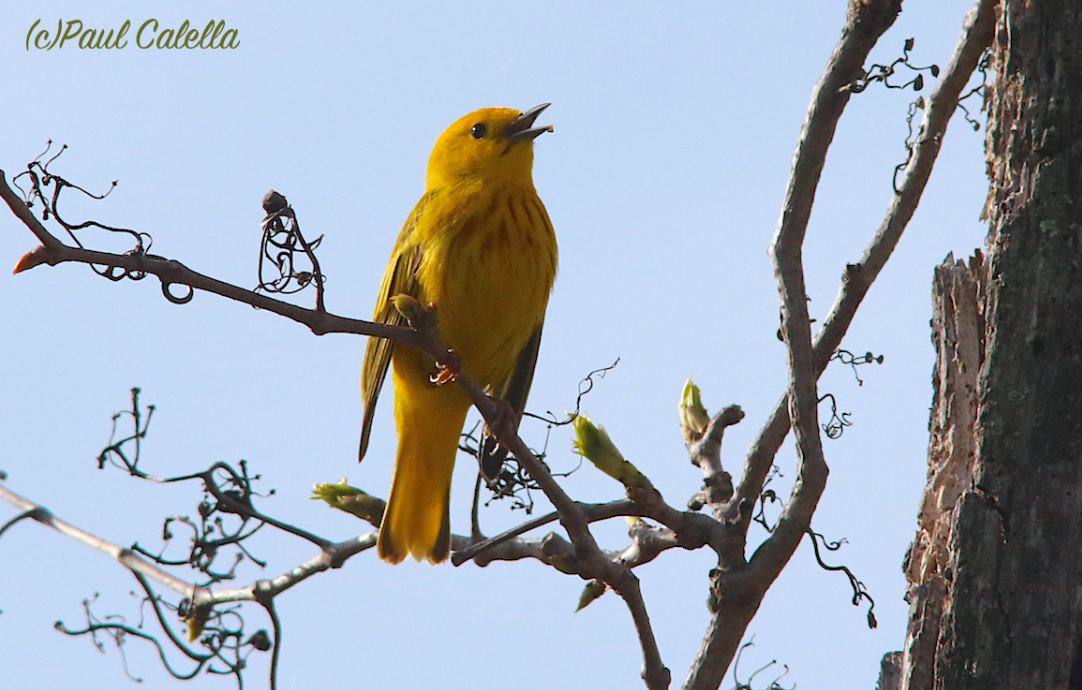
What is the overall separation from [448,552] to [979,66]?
95.3 inches

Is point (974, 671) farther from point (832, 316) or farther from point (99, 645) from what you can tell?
point (99, 645)

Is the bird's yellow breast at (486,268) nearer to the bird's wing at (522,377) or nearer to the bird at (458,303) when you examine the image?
the bird at (458,303)

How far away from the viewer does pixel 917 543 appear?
2.26 meters

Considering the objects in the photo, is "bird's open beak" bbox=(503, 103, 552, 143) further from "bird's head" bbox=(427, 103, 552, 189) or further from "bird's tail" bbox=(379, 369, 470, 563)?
"bird's tail" bbox=(379, 369, 470, 563)

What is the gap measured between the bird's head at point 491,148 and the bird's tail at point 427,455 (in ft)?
2.84

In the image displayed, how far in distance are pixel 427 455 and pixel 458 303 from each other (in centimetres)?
68

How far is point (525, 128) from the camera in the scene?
413 centimetres

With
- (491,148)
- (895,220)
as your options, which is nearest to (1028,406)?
(895,220)

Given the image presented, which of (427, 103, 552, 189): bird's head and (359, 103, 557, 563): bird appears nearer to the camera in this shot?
(359, 103, 557, 563): bird

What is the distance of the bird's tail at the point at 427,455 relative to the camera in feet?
12.3

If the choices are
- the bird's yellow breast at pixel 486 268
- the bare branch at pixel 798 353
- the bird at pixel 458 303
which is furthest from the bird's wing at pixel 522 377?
the bare branch at pixel 798 353

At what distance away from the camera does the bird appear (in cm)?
361

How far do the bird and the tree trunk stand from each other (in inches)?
74.0

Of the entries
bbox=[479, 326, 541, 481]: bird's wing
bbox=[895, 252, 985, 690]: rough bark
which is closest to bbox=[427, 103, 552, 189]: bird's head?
bbox=[479, 326, 541, 481]: bird's wing
